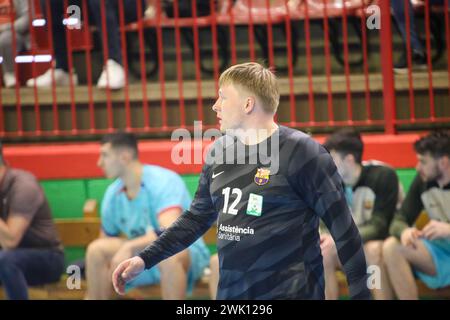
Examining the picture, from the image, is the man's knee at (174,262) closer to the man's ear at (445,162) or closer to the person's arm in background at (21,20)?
the man's ear at (445,162)

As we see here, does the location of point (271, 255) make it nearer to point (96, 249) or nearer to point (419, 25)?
point (96, 249)

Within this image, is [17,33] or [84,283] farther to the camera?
[17,33]

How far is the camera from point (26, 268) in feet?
18.3

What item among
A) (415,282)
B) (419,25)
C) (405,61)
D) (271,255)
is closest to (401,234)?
(415,282)

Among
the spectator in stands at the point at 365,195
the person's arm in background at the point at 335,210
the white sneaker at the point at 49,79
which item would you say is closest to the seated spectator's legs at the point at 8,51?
the white sneaker at the point at 49,79

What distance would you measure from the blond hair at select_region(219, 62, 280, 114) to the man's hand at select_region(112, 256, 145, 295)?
2.30 feet

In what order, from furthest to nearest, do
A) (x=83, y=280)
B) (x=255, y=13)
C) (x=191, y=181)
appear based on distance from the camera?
(x=255, y=13) < (x=191, y=181) < (x=83, y=280)

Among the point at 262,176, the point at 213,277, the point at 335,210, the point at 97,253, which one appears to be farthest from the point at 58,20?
the point at 335,210

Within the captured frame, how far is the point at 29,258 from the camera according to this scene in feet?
18.3

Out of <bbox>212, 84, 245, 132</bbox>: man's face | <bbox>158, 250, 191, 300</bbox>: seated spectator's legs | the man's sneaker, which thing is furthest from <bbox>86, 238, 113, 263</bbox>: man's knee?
<bbox>212, 84, 245, 132</bbox>: man's face

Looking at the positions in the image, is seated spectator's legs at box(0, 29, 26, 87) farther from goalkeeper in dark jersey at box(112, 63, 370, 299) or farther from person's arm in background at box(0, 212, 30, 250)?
goalkeeper in dark jersey at box(112, 63, 370, 299)

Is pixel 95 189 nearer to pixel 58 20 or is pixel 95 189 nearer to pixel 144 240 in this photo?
pixel 144 240

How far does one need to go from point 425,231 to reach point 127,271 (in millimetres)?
2456
